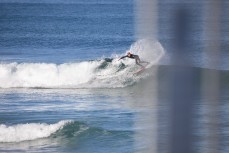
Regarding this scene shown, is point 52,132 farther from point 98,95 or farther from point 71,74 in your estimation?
point 71,74

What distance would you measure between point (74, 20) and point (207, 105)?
6746 centimetres

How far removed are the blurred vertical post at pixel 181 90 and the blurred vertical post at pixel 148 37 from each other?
0.35ft

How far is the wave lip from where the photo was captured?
45.1ft

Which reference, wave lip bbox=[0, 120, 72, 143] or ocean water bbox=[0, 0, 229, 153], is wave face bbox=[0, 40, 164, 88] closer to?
ocean water bbox=[0, 0, 229, 153]

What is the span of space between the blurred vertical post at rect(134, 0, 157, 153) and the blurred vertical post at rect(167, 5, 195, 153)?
0.11 m

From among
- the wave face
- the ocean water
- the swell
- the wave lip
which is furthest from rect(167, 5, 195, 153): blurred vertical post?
the wave face

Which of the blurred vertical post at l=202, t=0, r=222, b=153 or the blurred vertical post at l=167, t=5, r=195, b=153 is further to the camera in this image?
the blurred vertical post at l=202, t=0, r=222, b=153

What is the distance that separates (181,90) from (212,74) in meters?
0.21

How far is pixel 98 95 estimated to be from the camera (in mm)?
20422

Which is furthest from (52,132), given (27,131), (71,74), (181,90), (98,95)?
(181,90)

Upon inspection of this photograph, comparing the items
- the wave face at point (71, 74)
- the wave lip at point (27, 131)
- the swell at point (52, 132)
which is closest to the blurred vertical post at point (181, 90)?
the swell at point (52, 132)

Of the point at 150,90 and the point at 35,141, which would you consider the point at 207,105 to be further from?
the point at 35,141

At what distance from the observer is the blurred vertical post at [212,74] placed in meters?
2.60

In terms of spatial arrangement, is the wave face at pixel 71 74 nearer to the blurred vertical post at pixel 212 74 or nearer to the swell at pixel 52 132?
the swell at pixel 52 132
